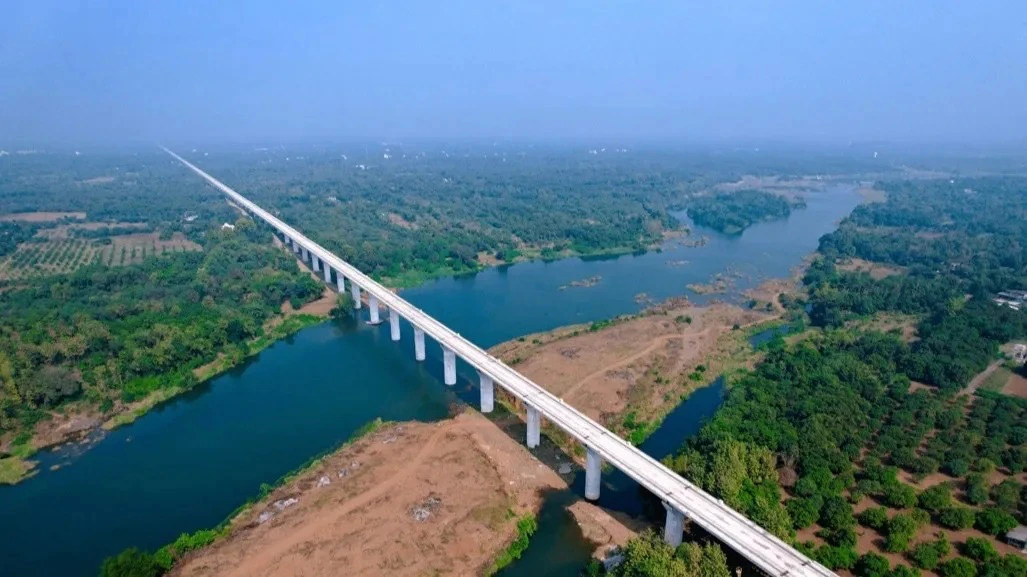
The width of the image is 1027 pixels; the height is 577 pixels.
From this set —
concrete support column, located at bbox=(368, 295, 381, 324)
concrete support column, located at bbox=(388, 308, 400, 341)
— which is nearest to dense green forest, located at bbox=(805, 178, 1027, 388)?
concrete support column, located at bbox=(388, 308, 400, 341)

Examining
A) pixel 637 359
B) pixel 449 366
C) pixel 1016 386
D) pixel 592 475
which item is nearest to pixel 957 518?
pixel 592 475

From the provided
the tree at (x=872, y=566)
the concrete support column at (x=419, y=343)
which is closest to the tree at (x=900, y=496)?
the tree at (x=872, y=566)

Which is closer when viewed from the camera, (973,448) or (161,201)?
(973,448)

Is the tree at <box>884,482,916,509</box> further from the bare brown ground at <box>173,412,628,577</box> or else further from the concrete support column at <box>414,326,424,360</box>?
the concrete support column at <box>414,326,424,360</box>

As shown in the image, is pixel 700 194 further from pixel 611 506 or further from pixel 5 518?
pixel 5 518

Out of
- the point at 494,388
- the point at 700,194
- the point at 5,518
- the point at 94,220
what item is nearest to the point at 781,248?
the point at 700,194

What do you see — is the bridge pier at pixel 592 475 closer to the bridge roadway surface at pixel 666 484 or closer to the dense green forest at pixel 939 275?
the bridge roadway surface at pixel 666 484
